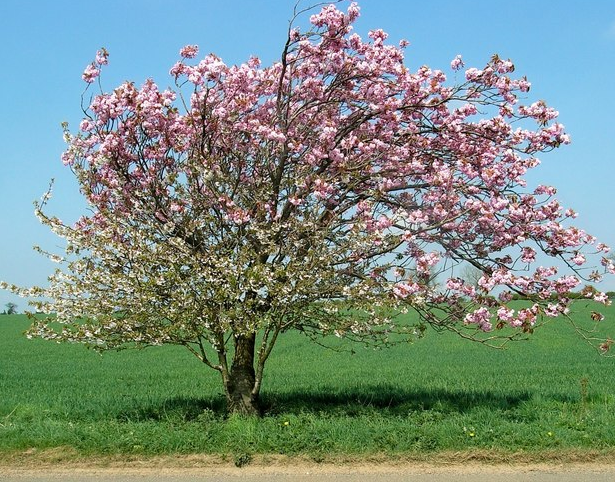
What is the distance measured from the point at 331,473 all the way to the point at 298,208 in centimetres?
427

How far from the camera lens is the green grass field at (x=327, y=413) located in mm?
10016

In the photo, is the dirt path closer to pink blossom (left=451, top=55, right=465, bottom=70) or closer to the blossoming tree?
the blossoming tree

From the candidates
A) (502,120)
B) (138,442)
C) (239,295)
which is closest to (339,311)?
(239,295)

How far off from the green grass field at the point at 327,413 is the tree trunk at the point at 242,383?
17.0 inches

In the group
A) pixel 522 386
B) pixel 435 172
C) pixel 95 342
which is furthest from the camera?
pixel 522 386

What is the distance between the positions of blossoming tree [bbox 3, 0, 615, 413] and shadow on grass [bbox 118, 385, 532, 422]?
3.69 feet

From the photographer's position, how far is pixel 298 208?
36.7 ft

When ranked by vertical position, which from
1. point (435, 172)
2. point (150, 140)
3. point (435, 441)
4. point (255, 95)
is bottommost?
point (435, 441)

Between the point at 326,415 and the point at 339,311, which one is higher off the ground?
the point at 339,311

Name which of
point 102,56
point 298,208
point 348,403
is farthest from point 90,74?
point 348,403

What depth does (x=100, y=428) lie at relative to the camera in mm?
10938

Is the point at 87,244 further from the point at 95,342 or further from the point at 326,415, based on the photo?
the point at 326,415

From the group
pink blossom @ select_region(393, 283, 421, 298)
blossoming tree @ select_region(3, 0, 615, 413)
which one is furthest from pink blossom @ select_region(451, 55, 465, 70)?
pink blossom @ select_region(393, 283, 421, 298)

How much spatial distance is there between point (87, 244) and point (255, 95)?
3842 mm
